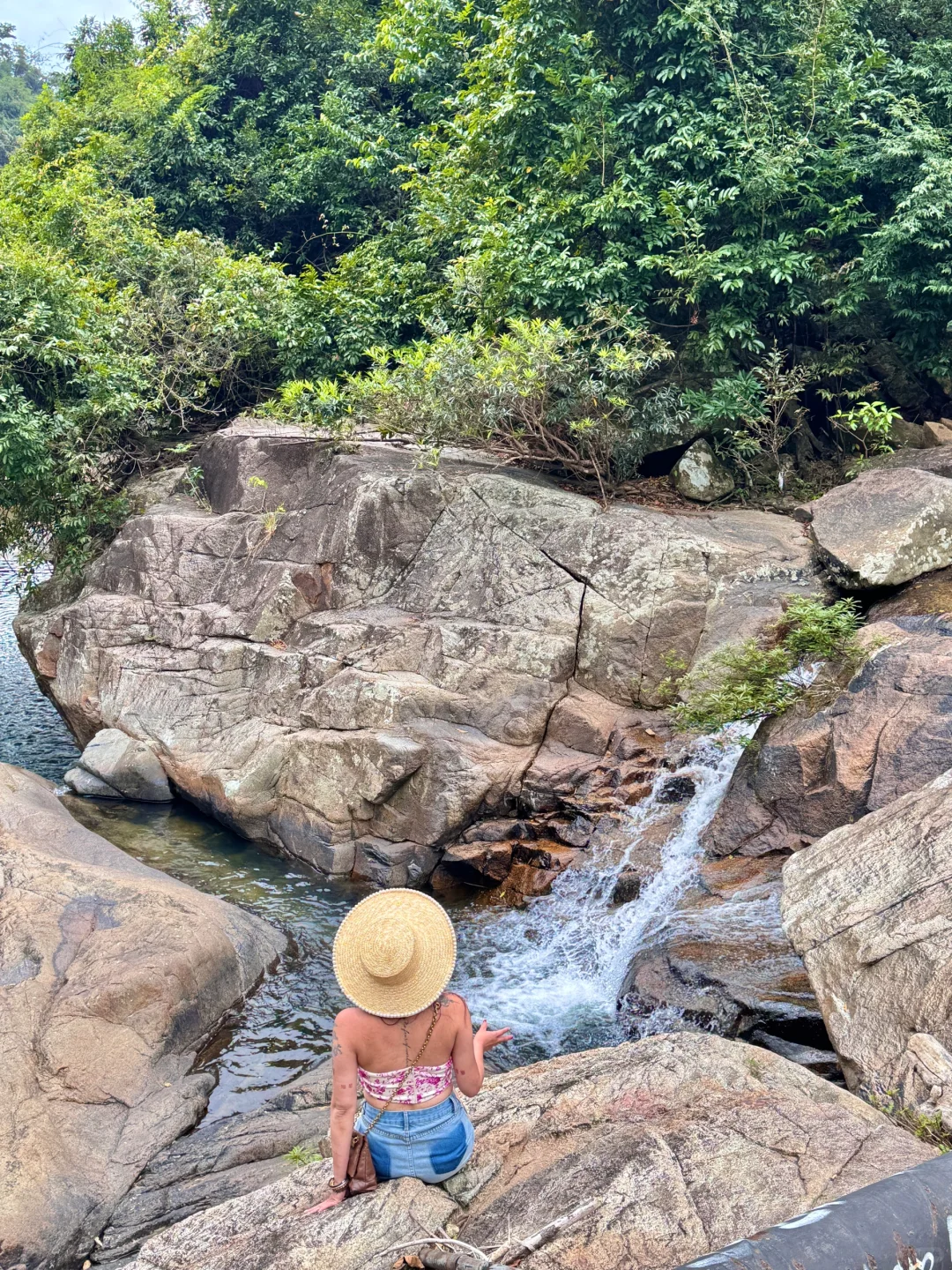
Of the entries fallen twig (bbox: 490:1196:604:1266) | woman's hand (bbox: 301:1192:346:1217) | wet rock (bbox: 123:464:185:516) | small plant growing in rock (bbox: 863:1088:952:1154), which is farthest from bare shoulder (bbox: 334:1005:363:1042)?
wet rock (bbox: 123:464:185:516)

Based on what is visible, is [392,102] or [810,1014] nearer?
[810,1014]

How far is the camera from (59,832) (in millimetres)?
8750

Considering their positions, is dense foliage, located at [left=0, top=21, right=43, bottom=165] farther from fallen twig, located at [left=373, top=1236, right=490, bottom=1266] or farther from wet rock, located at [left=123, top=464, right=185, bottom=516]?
fallen twig, located at [left=373, top=1236, right=490, bottom=1266]

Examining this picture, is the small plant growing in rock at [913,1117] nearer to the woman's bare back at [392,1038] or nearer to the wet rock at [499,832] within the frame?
the woman's bare back at [392,1038]

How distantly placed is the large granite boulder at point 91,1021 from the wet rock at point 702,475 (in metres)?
7.92

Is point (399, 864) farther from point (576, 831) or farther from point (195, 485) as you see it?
point (195, 485)

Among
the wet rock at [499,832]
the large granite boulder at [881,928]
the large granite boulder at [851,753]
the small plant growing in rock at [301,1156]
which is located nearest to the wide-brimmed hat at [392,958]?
the small plant growing in rock at [301,1156]

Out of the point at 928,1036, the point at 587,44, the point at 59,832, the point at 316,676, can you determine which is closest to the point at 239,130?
the point at 587,44

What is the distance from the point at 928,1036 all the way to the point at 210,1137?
426 cm

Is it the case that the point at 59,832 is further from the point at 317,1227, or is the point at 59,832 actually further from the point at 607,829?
the point at 317,1227

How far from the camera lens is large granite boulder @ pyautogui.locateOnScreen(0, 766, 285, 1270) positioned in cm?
566

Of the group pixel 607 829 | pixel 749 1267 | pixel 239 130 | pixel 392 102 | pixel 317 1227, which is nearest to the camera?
pixel 749 1267

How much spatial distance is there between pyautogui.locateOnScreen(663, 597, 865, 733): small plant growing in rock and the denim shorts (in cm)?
601

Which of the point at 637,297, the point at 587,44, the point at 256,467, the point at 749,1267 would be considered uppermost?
the point at 587,44
